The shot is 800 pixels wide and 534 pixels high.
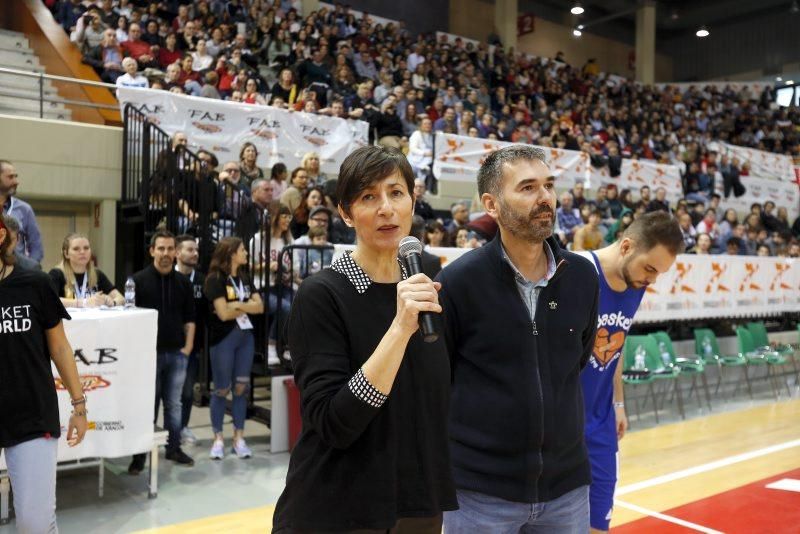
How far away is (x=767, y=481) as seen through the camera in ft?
18.4

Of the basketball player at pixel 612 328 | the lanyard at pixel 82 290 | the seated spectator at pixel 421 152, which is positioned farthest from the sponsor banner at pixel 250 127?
the basketball player at pixel 612 328

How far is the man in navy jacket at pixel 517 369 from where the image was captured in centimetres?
196

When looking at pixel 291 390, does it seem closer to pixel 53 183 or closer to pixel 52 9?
pixel 53 183

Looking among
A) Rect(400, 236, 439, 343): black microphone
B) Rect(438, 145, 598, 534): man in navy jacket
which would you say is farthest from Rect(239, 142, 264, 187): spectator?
Rect(400, 236, 439, 343): black microphone

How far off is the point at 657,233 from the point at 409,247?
1.63 meters

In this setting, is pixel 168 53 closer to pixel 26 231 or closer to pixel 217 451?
pixel 26 231

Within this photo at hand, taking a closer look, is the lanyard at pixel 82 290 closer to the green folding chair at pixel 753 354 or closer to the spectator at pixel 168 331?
the spectator at pixel 168 331

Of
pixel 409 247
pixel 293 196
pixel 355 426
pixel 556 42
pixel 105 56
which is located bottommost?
pixel 355 426

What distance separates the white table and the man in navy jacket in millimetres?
3205

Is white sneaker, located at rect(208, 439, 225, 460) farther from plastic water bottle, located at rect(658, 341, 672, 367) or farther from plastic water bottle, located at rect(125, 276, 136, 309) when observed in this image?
plastic water bottle, located at rect(658, 341, 672, 367)

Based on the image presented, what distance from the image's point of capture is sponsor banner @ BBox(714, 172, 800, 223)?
17375mm

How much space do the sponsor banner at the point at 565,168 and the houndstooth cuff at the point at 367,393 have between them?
8.88 metres

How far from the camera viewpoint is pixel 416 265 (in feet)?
5.16

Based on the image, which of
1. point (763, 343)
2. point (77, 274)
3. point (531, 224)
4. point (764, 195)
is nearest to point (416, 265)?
point (531, 224)
